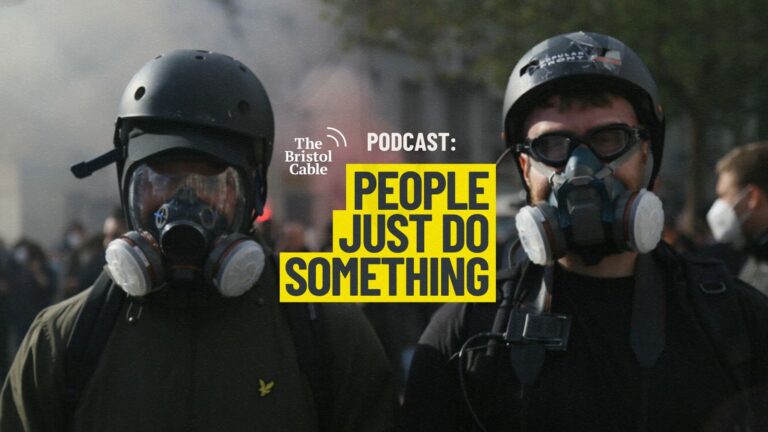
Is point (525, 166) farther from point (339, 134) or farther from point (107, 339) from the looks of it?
point (107, 339)

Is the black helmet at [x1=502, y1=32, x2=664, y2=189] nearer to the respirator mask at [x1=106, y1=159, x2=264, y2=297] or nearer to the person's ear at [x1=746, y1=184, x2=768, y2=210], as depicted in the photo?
the respirator mask at [x1=106, y1=159, x2=264, y2=297]

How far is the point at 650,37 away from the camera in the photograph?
1229cm

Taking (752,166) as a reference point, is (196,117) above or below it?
below

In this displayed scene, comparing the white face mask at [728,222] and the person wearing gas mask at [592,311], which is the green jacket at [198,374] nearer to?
the person wearing gas mask at [592,311]

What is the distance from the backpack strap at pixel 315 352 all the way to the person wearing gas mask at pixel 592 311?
0.73 ft

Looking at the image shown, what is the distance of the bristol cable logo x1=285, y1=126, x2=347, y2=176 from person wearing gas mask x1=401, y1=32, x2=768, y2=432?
0.74m

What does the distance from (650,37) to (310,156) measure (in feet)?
32.0

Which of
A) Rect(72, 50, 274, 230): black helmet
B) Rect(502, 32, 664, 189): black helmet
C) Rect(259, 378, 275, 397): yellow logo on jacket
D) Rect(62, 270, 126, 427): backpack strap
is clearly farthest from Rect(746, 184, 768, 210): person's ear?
Rect(62, 270, 126, 427): backpack strap

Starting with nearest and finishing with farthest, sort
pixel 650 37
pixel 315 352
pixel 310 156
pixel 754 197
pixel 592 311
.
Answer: pixel 592 311
pixel 315 352
pixel 310 156
pixel 754 197
pixel 650 37

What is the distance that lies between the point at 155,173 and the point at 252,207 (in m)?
0.29

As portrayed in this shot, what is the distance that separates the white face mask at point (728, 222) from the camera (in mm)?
4879

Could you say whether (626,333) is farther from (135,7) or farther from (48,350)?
(135,7)

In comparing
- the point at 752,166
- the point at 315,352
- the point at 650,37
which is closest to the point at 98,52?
the point at 752,166

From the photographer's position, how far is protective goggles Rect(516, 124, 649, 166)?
2641mm
